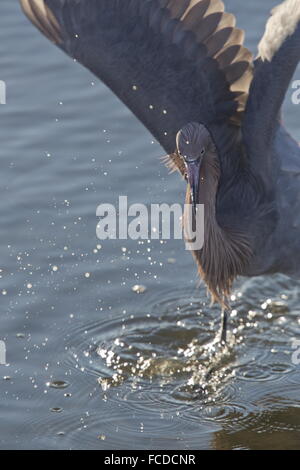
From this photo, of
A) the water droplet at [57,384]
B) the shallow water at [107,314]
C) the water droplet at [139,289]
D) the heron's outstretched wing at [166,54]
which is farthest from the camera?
the water droplet at [139,289]

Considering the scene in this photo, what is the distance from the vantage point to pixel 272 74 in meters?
8.83

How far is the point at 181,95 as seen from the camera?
375 inches

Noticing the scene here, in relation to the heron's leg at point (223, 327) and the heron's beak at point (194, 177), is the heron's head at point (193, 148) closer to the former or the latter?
the heron's beak at point (194, 177)

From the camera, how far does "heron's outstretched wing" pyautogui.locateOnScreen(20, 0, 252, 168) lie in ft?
30.7

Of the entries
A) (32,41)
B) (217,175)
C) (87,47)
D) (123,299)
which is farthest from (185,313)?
(32,41)

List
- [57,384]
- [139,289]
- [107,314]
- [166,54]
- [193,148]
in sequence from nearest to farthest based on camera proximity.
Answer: [193,148], [57,384], [166,54], [107,314], [139,289]

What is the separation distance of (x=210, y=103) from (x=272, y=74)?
30.4 inches

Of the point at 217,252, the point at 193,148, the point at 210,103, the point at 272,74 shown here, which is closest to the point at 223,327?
the point at 217,252

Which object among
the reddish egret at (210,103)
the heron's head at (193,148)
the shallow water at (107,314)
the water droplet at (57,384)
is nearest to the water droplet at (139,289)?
the shallow water at (107,314)

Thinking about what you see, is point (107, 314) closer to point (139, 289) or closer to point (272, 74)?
point (139, 289)

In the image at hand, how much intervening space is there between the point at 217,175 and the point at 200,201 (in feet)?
0.73

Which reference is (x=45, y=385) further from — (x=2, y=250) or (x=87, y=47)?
(x=87, y=47)

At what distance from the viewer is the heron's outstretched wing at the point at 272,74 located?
343 inches

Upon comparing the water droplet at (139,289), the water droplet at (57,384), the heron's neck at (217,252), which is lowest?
the water droplet at (57,384)
